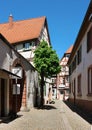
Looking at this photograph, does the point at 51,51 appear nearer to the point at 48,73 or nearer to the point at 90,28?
the point at 48,73

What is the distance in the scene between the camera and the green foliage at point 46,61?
27.9 meters

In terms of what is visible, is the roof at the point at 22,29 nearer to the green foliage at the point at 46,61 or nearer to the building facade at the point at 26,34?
the building facade at the point at 26,34

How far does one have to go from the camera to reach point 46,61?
27.9 metres

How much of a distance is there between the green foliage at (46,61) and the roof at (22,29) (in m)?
12.2

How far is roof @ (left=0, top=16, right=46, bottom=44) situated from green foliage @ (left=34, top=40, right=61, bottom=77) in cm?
1219

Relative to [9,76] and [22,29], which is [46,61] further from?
[22,29]

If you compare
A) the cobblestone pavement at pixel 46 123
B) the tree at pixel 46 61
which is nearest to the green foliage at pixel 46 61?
the tree at pixel 46 61

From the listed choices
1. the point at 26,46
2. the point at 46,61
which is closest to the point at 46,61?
the point at 46,61

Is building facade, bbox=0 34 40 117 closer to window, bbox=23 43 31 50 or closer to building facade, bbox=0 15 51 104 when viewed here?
building facade, bbox=0 15 51 104

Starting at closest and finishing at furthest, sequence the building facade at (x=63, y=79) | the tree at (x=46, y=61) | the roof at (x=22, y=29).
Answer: the tree at (x=46, y=61) < the roof at (x=22, y=29) < the building facade at (x=63, y=79)

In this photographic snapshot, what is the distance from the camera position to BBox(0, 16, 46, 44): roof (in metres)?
41.8

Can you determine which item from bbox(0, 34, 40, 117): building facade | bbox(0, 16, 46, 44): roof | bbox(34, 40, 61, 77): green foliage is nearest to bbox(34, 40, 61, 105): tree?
bbox(34, 40, 61, 77): green foliage

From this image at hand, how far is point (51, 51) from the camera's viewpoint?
Answer: 28516 mm

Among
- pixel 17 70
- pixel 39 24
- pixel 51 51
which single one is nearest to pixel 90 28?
pixel 17 70
